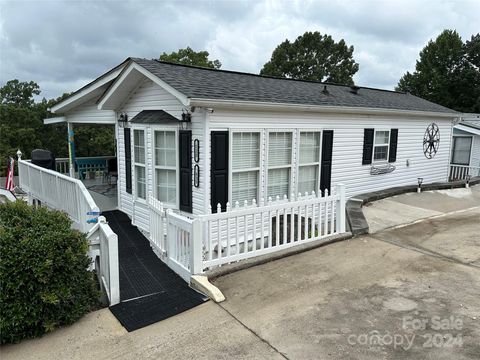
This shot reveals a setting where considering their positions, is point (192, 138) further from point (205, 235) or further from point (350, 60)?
point (350, 60)

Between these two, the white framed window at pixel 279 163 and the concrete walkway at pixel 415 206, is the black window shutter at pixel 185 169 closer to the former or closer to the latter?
the white framed window at pixel 279 163

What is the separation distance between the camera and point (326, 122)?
8406 millimetres

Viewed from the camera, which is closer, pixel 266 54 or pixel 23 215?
pixel 23 215

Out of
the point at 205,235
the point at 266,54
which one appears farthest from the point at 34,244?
the point at 266,54

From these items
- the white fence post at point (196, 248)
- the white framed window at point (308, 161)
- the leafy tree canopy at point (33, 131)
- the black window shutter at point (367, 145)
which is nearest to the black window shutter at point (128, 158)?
the white framed window at point (308, 161)

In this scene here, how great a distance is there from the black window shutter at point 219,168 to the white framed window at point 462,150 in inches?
562

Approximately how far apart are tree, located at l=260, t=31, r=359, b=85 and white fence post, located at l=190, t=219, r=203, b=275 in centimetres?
4040

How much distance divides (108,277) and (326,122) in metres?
6.08

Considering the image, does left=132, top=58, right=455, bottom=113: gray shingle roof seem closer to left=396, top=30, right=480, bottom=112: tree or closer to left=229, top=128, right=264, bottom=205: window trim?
left=229, top=128, right=264, bottom=205: window trim

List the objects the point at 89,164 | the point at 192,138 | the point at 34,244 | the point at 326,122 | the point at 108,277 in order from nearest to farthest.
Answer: the point at 34,244 < the point at 108,277 < the point at 192,138 < the point at 326,122 < the point at 89,164

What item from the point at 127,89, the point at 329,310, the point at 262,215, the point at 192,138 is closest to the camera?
the point at 329,310

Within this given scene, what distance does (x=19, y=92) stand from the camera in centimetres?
4069

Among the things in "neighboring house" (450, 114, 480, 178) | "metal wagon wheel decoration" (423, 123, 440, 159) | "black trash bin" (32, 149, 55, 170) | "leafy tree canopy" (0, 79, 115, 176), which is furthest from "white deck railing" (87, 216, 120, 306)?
"leafy tree canopy" (0, 79, 115, 176)

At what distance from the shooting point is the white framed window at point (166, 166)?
23.1ft
